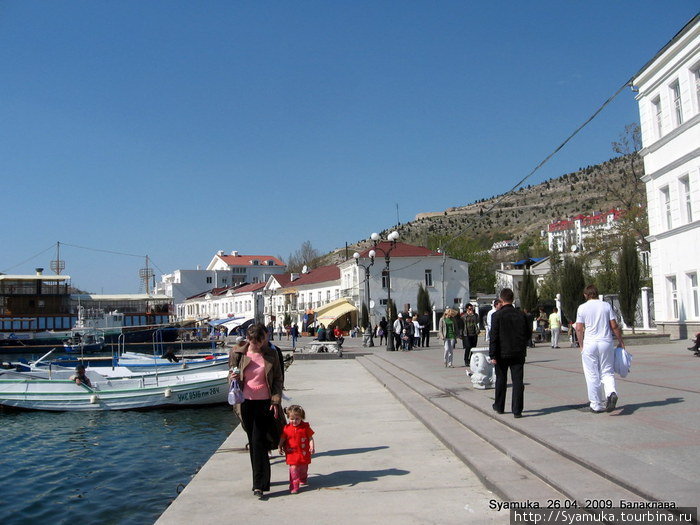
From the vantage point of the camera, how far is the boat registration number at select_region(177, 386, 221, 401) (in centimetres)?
1725

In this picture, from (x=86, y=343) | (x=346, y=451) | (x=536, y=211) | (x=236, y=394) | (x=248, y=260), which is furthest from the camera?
(x=536, y=211)

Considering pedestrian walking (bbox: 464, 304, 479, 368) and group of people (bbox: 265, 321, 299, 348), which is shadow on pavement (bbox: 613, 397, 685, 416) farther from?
group of people (bbox: 265, 321, 299, 348)

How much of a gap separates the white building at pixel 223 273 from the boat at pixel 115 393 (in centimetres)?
9895

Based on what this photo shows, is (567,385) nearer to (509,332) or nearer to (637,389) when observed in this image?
(637,389)

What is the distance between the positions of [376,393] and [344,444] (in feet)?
20.1

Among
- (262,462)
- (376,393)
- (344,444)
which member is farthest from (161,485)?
(376,393)

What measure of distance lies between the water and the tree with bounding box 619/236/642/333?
19.1m

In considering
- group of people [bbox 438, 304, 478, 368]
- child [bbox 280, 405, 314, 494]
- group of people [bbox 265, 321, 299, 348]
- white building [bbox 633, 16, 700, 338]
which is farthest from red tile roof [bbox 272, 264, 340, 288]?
child [bbox 280, 405, 314, 494]

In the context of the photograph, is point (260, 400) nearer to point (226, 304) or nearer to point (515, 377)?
point (515, 377)

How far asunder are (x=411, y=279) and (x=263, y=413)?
58.4 metres

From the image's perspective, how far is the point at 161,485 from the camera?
9.31 meters

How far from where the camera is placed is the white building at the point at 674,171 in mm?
22094

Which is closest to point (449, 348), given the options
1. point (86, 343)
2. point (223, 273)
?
point (86, 343)

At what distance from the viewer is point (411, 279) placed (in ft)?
210
